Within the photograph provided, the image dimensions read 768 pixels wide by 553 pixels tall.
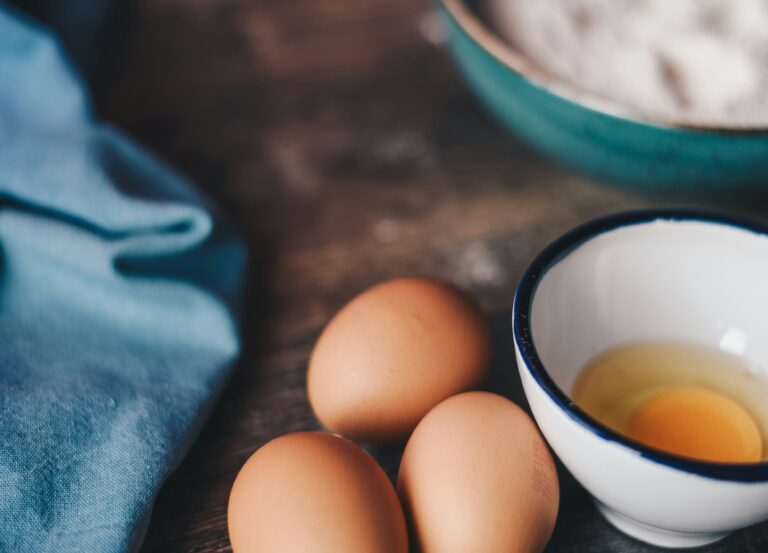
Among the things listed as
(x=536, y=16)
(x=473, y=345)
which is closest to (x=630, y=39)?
(x=536, y=16)

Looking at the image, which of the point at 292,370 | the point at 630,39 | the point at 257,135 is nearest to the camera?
the point at 292,370

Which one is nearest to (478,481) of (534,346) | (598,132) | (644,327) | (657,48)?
(534,346)

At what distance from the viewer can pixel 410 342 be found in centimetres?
50

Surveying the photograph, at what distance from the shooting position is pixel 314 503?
42 cm

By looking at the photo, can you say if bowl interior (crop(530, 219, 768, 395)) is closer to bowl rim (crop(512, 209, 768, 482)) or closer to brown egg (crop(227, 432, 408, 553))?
bowl rim (crop(512, 209, 768, 482))

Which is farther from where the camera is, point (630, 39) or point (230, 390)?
point (630, 39)

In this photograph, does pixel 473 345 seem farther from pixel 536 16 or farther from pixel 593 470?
pixel 536 16

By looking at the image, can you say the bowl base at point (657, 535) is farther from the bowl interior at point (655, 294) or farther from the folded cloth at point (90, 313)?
the folded cloth at point (90, 313)

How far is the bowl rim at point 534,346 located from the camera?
0.38m

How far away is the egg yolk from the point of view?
1.60 ft

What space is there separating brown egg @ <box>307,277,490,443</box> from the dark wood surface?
5 cm

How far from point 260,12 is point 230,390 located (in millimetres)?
612

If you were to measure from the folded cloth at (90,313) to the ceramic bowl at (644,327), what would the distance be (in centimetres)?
25

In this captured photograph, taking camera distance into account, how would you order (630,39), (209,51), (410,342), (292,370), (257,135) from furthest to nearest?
(209,51) < (257,135) < (630,39) < (292,370) < (410,342)
